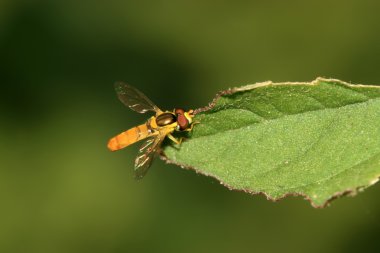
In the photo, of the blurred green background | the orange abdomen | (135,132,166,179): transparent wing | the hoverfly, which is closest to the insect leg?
the hoverfly

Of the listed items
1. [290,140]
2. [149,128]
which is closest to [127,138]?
[149,128]

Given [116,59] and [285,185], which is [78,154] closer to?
[116,59]

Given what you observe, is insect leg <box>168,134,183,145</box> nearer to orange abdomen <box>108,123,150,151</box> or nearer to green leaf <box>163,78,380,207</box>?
green leaf <box>163,78,380,207</box>

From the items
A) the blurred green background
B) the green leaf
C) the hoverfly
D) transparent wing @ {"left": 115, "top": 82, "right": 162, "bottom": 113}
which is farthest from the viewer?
the blurred green background

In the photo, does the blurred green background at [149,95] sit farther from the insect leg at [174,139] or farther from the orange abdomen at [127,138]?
the insect leg at [174,139]

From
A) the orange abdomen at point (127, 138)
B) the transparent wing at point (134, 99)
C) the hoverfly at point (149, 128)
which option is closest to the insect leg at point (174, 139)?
the hoverfly at point (149, 128)

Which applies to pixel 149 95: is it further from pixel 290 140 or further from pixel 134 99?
pixel 290 140

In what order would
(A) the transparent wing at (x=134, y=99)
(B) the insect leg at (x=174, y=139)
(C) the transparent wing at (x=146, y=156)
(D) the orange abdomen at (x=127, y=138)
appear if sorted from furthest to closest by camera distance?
1. (A) the transparent wing at (x=134, y=99)
2. (D) the orange abdomen at (x=127, y=138)
3. (C) the transparent wing at (x=146, y=156)
4. (B) the insect leg at (x=174, y=139)
